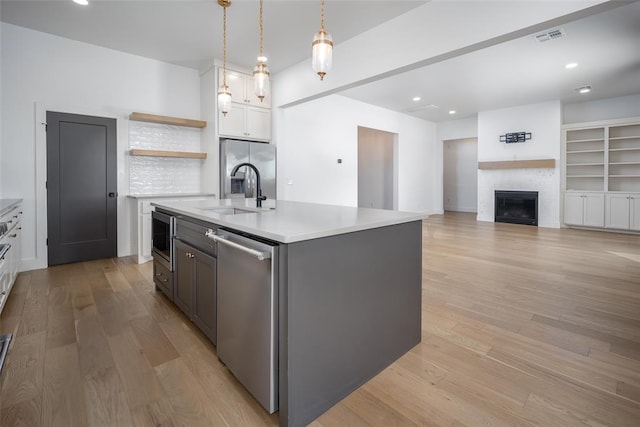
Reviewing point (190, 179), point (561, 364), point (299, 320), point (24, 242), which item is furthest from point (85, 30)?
point (561, 364)

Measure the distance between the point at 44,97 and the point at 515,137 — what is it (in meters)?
9.20

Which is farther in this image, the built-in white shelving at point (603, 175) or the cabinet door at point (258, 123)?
the built-in white shelving at point (603, 175)

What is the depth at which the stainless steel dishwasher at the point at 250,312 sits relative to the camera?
1.34 m

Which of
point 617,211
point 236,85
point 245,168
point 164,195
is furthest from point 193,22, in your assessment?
point 617,211

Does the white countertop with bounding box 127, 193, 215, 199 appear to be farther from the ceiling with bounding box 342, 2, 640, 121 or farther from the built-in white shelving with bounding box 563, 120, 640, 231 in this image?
the built-in white shelving with bounding box 563, 120, 640, 231

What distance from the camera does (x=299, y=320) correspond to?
1345 mm

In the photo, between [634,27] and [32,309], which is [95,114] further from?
[634,27]

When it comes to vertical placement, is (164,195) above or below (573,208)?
above

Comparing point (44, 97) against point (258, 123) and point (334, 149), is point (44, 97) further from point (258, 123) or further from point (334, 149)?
point (334, 149)

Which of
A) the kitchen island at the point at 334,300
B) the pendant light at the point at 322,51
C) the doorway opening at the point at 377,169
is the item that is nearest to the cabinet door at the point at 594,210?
the doorway opening at the point at 377,169

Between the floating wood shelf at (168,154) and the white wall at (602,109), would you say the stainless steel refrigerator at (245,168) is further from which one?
the white wall at (602,109)

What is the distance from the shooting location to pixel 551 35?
3.89 metres

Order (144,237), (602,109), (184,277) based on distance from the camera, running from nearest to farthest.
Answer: (184,277) → (144,237) → (602,109)

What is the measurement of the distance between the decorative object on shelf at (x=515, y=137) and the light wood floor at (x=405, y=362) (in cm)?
513
